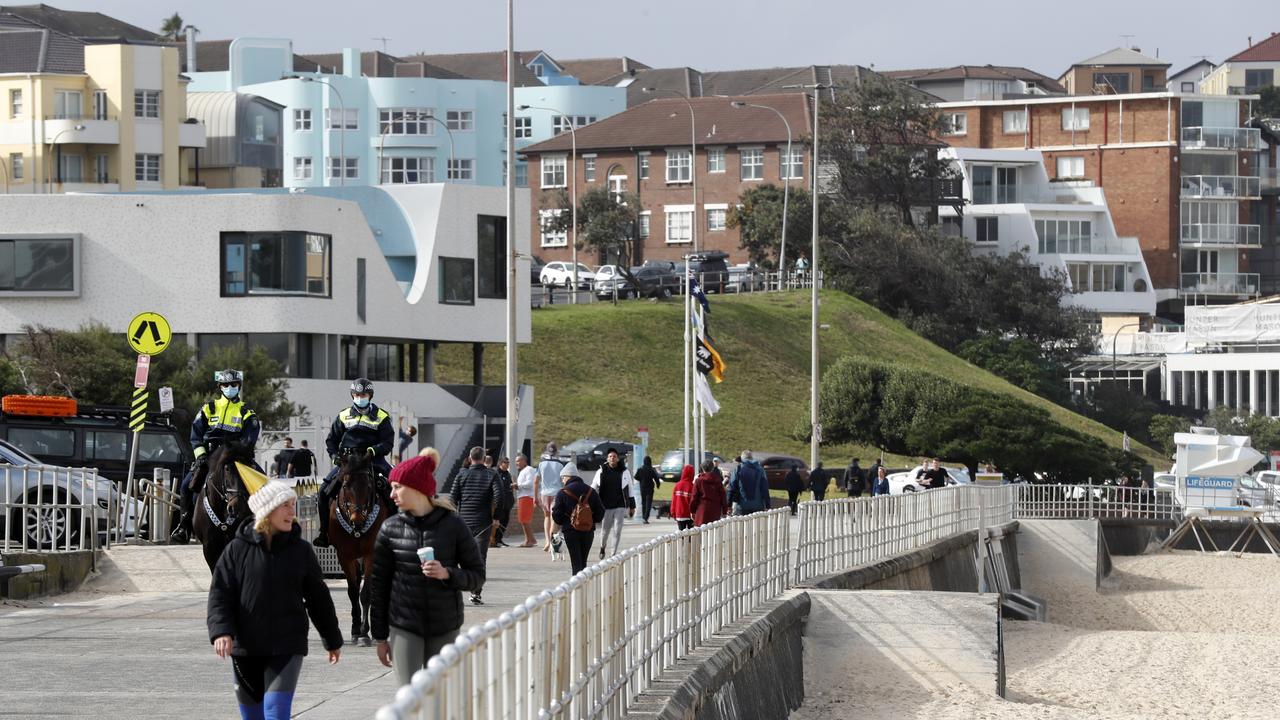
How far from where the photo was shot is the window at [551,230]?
333 ft

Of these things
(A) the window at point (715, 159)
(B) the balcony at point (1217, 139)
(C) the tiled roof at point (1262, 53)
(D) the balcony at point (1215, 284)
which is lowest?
(D) the balcony at point (1215, 284)

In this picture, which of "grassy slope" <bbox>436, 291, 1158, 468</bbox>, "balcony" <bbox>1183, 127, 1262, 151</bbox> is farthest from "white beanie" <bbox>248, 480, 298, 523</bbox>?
"balcony" <bbox>1183, 127, 1262, 151</bbox>

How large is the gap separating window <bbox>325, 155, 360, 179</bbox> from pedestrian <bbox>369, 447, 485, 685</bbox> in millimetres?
105548

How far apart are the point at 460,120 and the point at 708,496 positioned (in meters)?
93.1

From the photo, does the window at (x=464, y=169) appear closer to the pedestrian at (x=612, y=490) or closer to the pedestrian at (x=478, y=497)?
the pedestrian at (x=612, y=490)

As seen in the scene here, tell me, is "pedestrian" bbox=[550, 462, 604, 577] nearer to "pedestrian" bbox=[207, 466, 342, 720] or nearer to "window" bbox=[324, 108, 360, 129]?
"pedestrian" bbox=[207, 466, 342, 720]

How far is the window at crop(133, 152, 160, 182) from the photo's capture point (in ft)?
293

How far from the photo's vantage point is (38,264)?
47375 millimetres

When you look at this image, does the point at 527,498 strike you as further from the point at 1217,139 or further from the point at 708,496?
the point at 1217,139

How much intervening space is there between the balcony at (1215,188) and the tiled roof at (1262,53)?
124ft

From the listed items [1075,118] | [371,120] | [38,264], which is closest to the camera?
[38,264]

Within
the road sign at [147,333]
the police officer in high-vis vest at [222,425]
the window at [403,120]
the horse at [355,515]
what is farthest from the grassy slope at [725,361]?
the horse at [355,515]

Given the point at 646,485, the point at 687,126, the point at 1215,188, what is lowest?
the point at 646,485

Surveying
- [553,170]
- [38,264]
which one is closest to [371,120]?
[553,170]
